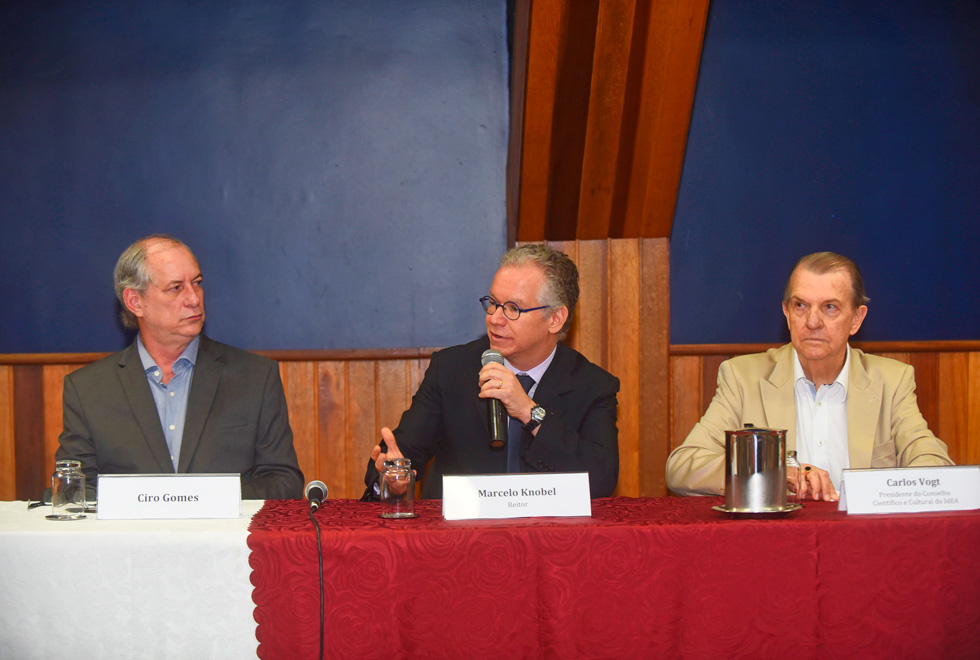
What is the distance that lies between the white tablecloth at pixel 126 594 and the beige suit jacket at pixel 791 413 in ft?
3.99

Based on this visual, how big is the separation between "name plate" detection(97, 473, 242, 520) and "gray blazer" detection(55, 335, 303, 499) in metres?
0.56

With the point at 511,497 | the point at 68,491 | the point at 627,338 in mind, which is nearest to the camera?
the point at 511,497

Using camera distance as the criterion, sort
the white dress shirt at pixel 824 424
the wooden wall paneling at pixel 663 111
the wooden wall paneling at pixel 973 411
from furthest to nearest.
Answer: the wooden wall paneling at pixel 973 411
the wooden wall paneling at pixel 663 111
the white dress shirt at pixel 824 424

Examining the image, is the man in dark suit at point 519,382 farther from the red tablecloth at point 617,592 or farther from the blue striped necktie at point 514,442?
Answer: the red tablecloth at point 617,592

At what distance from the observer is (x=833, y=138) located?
11.5ft

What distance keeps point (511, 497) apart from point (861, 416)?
1.21m

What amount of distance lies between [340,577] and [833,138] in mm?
2951

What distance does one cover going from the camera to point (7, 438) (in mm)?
3467

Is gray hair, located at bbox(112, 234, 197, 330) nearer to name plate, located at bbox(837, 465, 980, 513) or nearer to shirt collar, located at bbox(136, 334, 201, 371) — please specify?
shirt collar, located at bbox(136, 334, 201, 371)

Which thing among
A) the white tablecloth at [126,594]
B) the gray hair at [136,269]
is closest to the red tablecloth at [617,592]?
the white tablecloth at [126,594]

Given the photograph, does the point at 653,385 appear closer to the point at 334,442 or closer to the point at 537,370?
the point at 537,370

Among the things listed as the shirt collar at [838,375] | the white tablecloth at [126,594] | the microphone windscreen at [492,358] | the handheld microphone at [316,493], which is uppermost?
the microphone windscreen at [492,358]

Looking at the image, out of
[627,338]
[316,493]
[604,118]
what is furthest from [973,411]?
[316,493]

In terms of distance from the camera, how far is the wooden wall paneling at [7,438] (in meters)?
3.47
